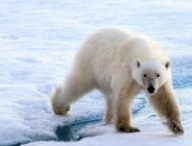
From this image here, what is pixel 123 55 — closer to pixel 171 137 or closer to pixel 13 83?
pixel 171 137

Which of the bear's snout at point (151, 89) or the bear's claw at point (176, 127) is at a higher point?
the bear's snout at point (151, 89)

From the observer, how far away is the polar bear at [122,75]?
4.80 metres

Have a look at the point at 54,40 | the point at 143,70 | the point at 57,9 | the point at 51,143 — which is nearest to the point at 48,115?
the point at 51,143

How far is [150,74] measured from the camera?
4723 millimetres

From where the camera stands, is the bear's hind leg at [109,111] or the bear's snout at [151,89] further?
the bear's hind leg at [109,111]

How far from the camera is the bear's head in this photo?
4684 mm

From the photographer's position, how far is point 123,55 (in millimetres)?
5152

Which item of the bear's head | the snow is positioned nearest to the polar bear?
the bear's head

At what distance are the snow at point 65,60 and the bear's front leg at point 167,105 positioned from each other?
0.44 ft

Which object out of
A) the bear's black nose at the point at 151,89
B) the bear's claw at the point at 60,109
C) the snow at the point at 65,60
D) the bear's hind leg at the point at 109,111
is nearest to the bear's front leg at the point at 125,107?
the snow at the point at 65,60

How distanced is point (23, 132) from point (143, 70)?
1280mm

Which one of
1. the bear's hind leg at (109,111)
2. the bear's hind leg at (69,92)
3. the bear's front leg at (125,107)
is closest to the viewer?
the bear's front leg at (125,107)

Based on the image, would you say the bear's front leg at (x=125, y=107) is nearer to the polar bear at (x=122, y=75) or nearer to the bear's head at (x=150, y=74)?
the polar bear at (x=122, y=75)

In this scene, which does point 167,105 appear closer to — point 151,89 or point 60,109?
point 151,89
